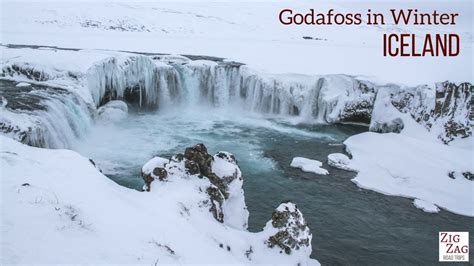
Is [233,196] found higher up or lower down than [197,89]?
lower down

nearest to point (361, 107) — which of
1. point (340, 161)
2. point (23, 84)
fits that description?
point (340, 161)

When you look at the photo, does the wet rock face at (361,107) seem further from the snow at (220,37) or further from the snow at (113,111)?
the snow at (113,111)

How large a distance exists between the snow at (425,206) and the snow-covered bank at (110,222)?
5421 mm

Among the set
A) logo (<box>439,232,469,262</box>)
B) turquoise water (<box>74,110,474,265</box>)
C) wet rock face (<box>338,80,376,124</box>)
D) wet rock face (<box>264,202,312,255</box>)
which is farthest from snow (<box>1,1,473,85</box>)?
wet rock face (<box>264,202,312,255</box>)

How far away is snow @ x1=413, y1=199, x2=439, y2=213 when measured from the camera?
11961 millimetres

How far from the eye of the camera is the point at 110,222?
17.6ft

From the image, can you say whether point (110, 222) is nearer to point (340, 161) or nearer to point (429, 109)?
point (340, 161)

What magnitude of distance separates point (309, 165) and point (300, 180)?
1261mm

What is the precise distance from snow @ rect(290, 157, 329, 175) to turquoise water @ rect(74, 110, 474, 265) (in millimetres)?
281

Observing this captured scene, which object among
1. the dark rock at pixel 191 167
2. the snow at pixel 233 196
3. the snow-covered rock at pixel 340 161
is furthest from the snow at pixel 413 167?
the dark rock at pixel 191 167

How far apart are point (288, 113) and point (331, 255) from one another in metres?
13.5

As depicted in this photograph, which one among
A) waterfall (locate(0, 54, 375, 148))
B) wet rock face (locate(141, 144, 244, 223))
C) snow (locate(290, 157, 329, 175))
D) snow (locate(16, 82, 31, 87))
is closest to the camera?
wet rock face (locate(141, 144, 244, 223))

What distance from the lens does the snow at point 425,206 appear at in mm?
11961

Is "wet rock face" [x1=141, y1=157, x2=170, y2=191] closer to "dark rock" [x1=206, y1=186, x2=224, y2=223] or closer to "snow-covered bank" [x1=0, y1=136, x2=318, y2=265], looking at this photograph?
"snow-covered bank" [x1=0, y1=136, x2=318, y2=265]
